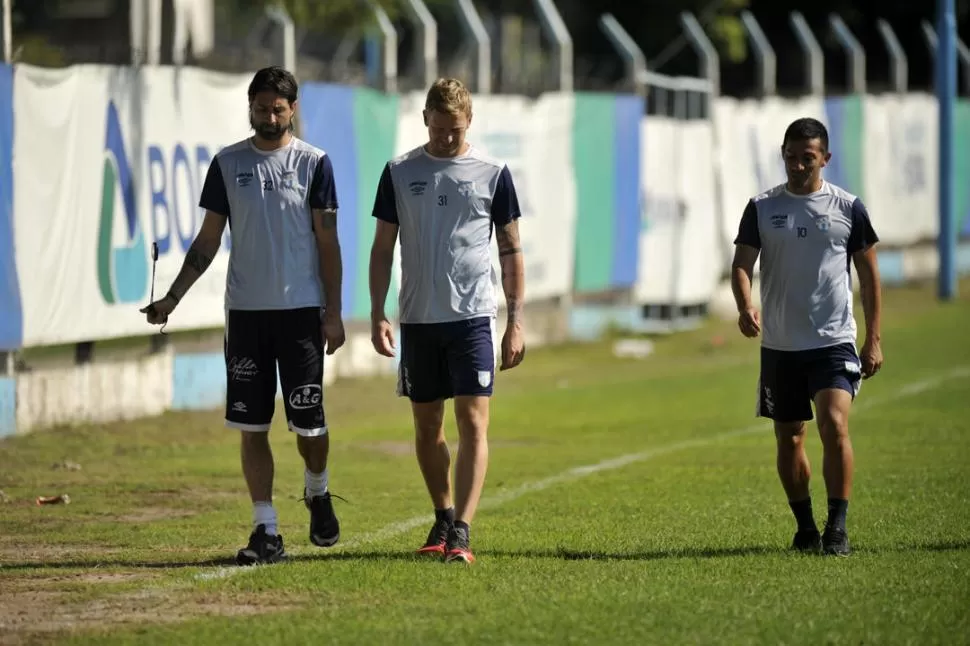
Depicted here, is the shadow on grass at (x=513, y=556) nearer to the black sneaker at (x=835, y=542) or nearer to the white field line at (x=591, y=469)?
the black sneaker at (x=835, y=542)

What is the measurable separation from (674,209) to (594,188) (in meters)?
1.78

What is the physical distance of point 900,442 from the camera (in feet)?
43.0

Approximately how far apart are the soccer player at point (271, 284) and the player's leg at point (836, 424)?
2.18 metres

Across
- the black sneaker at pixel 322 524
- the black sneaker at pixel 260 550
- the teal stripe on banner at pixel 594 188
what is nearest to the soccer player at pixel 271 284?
the black sneaker at pixel 260 550

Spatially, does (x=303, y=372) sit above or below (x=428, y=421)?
above

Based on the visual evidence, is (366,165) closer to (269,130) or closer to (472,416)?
(269,130)

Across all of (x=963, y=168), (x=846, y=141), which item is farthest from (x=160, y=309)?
(x=963, y=168)

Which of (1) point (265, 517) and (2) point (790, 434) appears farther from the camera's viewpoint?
(2) point (790, 434)

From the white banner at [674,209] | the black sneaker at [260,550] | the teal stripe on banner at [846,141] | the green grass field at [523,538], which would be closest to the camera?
the green grass field at [523,538]

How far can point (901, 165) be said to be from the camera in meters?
32.4

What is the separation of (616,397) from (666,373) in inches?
92.4

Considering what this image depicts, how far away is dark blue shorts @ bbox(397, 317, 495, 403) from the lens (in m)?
8.41

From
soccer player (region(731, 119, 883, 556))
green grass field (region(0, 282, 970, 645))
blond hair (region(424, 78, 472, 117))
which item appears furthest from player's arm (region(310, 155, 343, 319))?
soccer player (region(731, 119, 883, 556))

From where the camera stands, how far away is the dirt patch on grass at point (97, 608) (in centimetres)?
700
